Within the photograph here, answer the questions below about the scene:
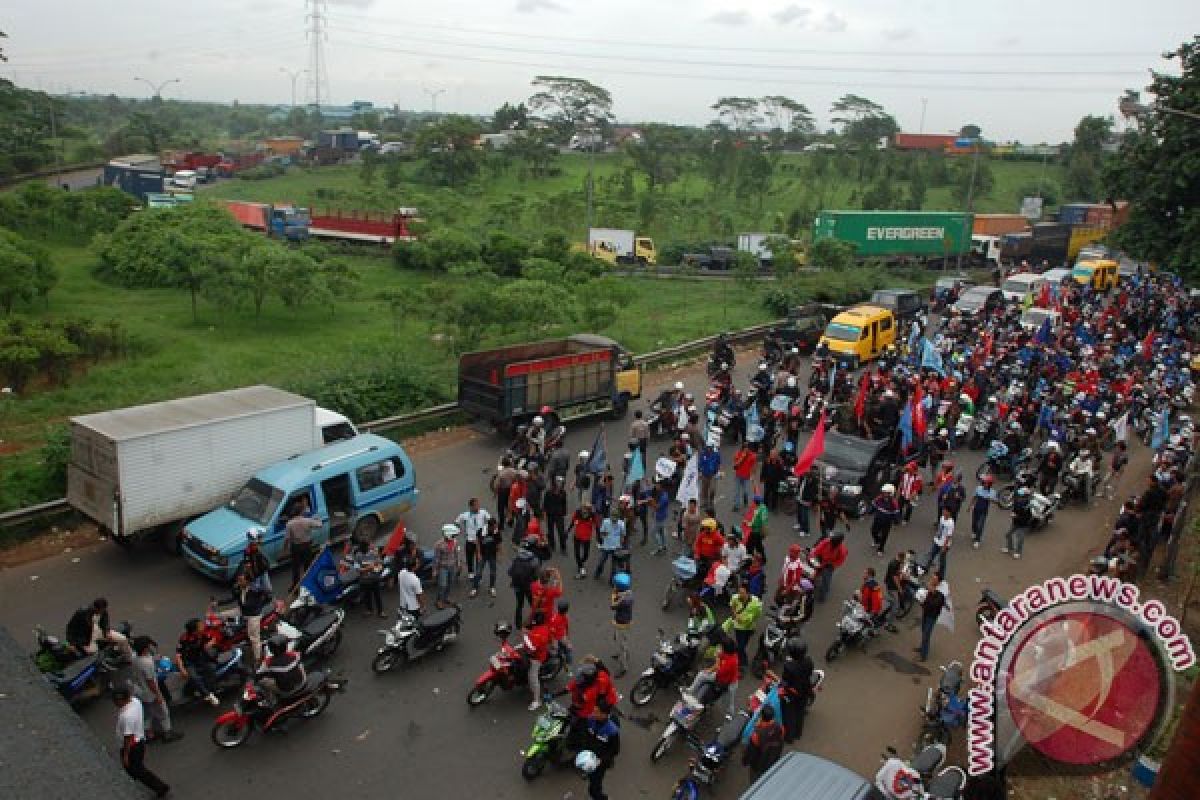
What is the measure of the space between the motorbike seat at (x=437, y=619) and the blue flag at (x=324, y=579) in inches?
50.6

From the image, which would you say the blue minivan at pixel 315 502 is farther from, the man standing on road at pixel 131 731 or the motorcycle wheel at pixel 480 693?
the man standing on road at pixel 131 731

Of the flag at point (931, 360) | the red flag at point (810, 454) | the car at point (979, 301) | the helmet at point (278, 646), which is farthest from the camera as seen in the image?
the car at point (979, 301)

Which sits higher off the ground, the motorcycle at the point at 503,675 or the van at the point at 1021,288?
the van at the point at 1021,288

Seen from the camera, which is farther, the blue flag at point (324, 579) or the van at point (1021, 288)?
the van at point (1021, 288)

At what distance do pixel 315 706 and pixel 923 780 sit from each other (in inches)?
245

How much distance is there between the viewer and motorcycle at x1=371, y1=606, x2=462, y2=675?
10.3 meters

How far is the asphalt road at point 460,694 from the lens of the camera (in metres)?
8.58

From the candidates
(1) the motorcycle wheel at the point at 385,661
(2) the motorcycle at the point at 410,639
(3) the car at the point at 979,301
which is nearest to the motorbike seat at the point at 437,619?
(2) the motorcycle at the point at 410,639

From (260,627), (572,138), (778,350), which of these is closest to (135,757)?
(260,627)

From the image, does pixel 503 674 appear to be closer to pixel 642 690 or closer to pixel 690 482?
pixel 642 690

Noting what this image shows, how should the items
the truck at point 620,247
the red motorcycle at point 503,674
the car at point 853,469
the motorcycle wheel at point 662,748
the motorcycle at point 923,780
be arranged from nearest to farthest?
the motorcycle at point 923,780
the motorcycle wheel at point 662,748
the red motorcycle at point 503,674
the car at point 853,469
the truck at point 620,247

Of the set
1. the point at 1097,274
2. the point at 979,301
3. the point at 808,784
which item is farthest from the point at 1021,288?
the point at 808,784

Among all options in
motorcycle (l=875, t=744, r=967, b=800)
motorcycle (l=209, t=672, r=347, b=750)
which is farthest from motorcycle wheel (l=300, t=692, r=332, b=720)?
motorcycle (l=875, t=744, r=967, b=800)

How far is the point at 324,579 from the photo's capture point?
10.9m
